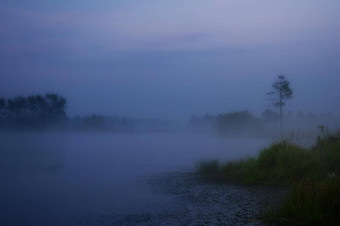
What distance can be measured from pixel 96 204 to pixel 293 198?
612 cm

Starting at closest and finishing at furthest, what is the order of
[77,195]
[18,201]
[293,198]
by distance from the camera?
[293,198], [18,201], [77,195]

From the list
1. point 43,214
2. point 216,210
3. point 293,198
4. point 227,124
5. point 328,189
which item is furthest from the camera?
point 227,124

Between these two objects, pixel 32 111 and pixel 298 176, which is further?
pixel 32 111

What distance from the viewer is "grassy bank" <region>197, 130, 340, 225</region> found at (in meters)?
6.03

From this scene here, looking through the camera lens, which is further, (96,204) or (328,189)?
(96,204)

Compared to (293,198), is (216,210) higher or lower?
lower

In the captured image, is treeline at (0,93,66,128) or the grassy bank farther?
treeline at (0,93,66,128)

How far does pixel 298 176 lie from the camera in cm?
1105

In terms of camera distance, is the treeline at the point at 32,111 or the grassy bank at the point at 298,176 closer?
the grassy bank at the point at 298,176

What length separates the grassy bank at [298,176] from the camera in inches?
237

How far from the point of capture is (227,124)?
259 ft

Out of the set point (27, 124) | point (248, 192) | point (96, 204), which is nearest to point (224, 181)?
point (248, 192)

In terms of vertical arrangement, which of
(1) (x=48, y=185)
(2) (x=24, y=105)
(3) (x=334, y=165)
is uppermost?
(2) (x=24, y=105)

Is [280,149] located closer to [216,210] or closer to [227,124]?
[216,210]
